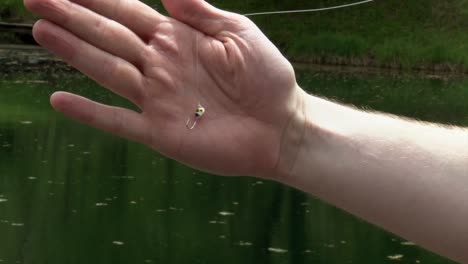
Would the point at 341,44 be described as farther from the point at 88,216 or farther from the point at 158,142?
the point at 158,142

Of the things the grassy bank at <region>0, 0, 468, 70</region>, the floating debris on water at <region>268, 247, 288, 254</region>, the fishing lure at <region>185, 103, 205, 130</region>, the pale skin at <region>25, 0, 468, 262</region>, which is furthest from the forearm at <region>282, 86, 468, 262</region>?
the grassy bank at <region>0, 0, 468, 70</region>

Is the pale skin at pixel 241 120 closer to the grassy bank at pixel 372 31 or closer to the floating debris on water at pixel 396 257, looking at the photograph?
the floating debris on water at pixel 396 257

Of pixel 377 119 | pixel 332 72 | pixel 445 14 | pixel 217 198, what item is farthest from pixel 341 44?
pixel 377 119

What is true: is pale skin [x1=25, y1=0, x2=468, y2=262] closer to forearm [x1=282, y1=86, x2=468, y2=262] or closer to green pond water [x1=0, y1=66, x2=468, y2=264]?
forearm [x1=282, y1=86, x2=468, y2=262]

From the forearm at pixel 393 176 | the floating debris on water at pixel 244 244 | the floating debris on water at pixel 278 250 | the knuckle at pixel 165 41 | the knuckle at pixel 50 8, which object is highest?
the knuckle at pixel 50 8

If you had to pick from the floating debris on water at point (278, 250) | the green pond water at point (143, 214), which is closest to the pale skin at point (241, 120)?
the green pond water at point (143, 214)

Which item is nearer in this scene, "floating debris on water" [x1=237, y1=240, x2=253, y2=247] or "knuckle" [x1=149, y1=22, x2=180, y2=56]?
"knuckle" [x1=149, y1=22, x2=180, y2=56]

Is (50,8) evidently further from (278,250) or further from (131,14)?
(278,250)
